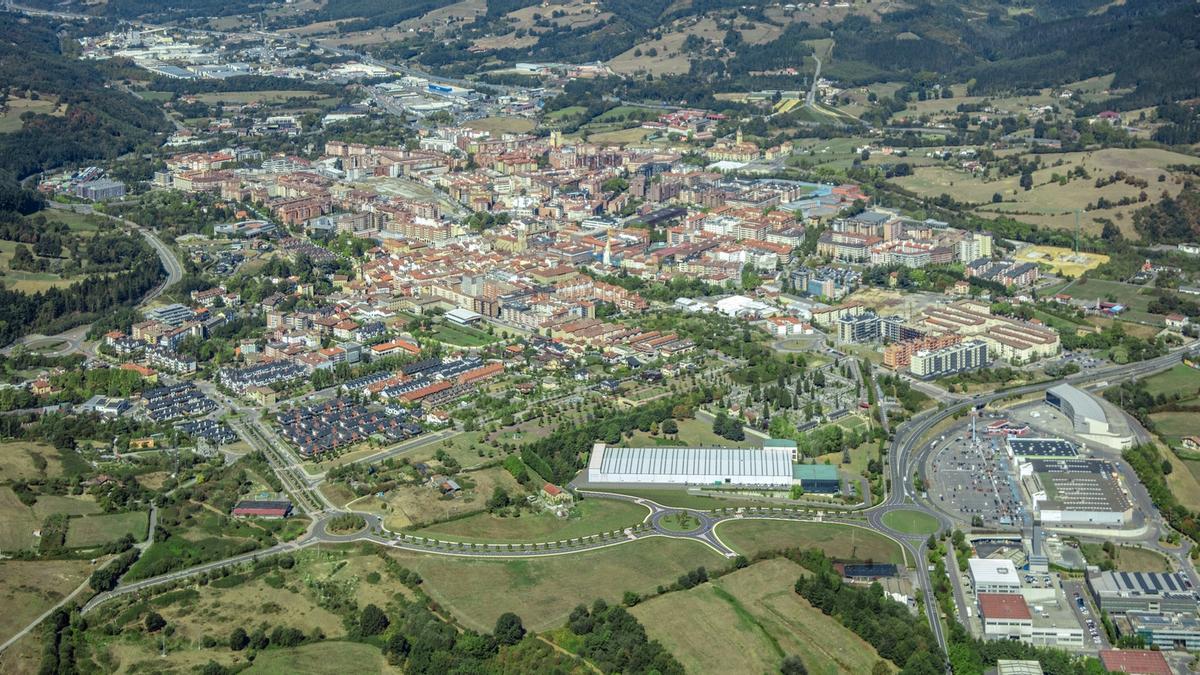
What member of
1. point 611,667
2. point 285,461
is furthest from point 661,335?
point 611,667

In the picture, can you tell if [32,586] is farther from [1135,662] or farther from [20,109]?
[20,109]

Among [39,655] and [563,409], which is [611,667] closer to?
[39,655]

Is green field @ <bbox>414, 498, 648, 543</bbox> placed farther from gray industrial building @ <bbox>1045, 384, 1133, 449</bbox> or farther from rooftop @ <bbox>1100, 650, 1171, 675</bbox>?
gray industrial building @ <bbox>1045, 384, 1133, 449</bbox>

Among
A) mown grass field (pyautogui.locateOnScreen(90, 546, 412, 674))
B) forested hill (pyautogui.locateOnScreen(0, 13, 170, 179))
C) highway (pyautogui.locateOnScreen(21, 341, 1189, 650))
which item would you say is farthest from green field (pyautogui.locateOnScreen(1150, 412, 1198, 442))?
forested hill (pyautogui.locateOnScreen(0, 13, 170, 179))

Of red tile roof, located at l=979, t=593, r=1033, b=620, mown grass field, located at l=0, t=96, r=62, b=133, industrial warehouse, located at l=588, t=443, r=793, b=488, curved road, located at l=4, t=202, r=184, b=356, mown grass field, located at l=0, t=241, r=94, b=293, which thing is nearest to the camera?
red tile roof, located at l=979, t=593, r=1033, b=620

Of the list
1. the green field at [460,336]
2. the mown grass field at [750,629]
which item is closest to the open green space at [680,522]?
the mown grass field at [750,629]

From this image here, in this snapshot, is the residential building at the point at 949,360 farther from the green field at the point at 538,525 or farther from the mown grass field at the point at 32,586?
the mown grass field at the point at 32,586

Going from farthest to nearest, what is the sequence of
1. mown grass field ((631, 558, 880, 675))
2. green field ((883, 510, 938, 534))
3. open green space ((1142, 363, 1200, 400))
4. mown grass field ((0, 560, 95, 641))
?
open green space ((1142, 363, 1200, 400)) → green field ((883, 510, 938, 534)) → mown grass field ((0, 560, 95, 641)) → mown grass field ((631, 558, 880, 675))
